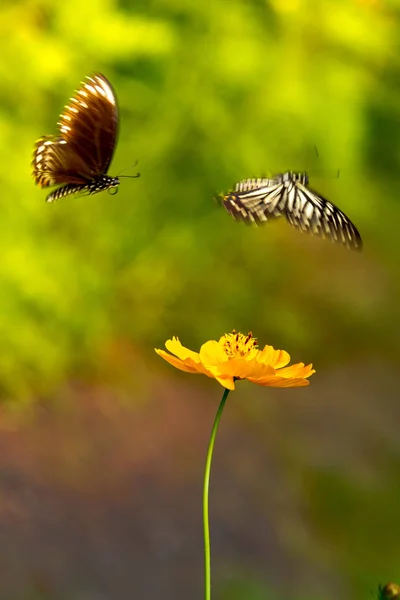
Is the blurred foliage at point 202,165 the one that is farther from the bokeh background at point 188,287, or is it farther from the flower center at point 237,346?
the flower center at point 237,346

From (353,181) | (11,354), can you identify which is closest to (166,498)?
(11,354)

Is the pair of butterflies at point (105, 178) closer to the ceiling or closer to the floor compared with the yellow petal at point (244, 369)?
closer to the ceiling

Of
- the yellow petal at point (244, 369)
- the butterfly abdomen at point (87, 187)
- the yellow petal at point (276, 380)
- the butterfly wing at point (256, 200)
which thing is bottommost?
the yellow petal at point (244, 369)

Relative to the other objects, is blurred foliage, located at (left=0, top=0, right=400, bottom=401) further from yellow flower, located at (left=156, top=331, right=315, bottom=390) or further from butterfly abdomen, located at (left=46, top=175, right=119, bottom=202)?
yellow flower, located at (left=156, top=331, right=315, bottom=390)

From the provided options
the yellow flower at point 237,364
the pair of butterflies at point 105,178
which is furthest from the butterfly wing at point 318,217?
the yellow flower at point 237,364

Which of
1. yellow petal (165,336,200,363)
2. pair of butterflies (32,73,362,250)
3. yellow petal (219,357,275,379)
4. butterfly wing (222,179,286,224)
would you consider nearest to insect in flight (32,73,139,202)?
pair of butterflies (32,73,362,250)

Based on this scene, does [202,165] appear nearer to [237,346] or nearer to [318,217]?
[318,217]

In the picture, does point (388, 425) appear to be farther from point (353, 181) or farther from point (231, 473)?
point (353, 181)

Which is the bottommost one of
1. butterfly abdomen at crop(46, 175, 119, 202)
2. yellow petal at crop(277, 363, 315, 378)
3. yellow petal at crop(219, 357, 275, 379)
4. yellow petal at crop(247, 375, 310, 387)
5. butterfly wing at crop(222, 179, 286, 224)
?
yellow petal at crop(219, 357, 275, 379)
